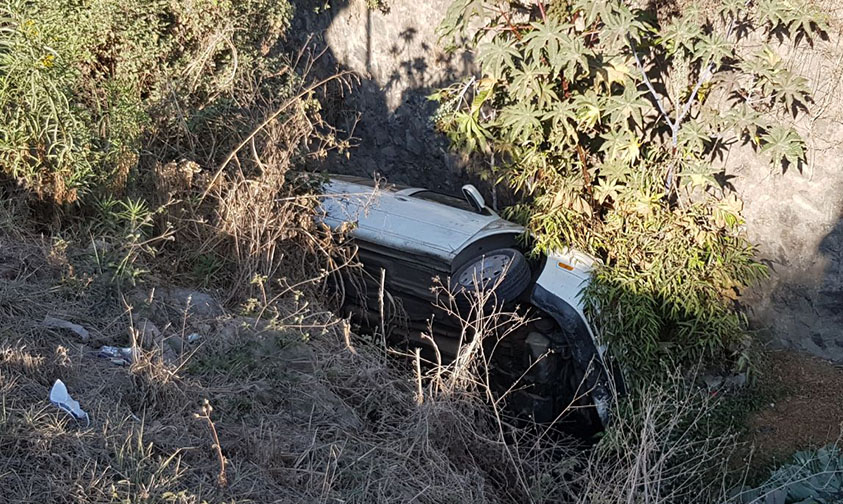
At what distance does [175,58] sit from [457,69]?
3.52 metres

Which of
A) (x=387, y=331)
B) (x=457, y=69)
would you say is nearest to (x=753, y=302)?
(x=387, y=331)

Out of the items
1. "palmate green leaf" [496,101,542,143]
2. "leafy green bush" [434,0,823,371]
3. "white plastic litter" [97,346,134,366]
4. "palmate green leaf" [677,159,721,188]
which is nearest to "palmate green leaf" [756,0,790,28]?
"leafy green bush" [434,0,823,371]

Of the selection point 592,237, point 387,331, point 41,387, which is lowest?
point 387,331

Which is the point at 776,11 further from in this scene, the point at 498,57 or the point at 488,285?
the point at 488,285

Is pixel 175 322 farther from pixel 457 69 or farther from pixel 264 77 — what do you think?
pixel 457 69

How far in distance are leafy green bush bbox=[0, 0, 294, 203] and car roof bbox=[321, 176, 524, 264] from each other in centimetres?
95

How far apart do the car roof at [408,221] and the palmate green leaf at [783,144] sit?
1.96 metres

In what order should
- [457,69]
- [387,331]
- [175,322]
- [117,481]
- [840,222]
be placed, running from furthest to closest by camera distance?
[457,69], [840,222], [387,331], [175,322], [117,481]

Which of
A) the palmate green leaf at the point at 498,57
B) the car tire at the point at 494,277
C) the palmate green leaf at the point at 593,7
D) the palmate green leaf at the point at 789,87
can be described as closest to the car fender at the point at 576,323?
the car tire at the point at 494,277

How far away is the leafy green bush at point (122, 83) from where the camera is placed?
16.1 feet

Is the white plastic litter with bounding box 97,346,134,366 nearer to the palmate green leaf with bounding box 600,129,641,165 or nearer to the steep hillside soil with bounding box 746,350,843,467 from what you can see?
the palmate green leaf with bounding box 600,129,641,165

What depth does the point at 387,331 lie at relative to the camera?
5527mm

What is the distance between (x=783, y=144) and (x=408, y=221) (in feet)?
9.31

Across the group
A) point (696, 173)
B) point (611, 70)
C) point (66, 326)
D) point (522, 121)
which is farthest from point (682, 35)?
point (66, 326)
